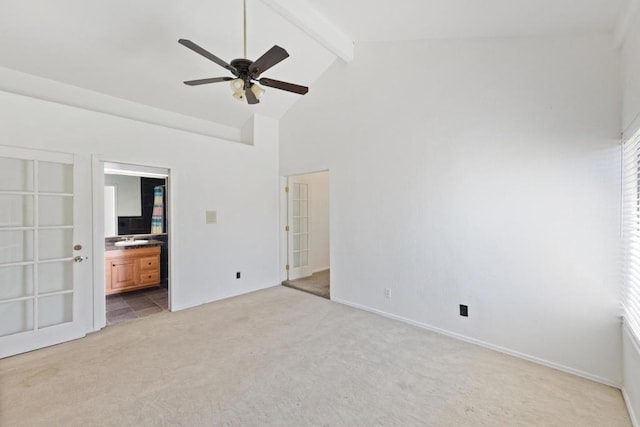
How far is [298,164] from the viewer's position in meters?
4.95

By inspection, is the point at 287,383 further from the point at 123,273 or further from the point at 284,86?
the point at 123,273

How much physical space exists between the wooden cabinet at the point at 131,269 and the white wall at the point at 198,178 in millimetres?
1502

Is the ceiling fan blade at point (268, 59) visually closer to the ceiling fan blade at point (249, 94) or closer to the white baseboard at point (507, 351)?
the ceiling fan blade at point (249, 94)

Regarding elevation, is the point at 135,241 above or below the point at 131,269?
above

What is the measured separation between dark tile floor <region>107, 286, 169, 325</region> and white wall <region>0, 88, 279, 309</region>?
0.50 m

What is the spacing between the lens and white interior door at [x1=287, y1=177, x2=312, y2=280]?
217 inches

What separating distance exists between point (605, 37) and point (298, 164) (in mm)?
3866

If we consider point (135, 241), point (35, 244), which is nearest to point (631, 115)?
point (35, 244)

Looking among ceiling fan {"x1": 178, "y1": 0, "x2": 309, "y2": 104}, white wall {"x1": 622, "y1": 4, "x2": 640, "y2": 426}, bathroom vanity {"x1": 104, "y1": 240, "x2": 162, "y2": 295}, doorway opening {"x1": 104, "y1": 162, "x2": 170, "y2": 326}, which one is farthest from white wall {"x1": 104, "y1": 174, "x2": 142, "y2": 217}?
white wall {"x1": 622, "y1": 4, "x2": 640, "y2": 426}

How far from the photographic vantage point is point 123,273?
188 inches

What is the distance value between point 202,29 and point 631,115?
4105 millimetres

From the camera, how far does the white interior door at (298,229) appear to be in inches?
217

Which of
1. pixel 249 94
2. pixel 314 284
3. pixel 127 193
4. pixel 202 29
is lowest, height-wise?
pixel 314 284

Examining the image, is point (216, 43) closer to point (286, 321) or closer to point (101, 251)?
point (101, 251)
